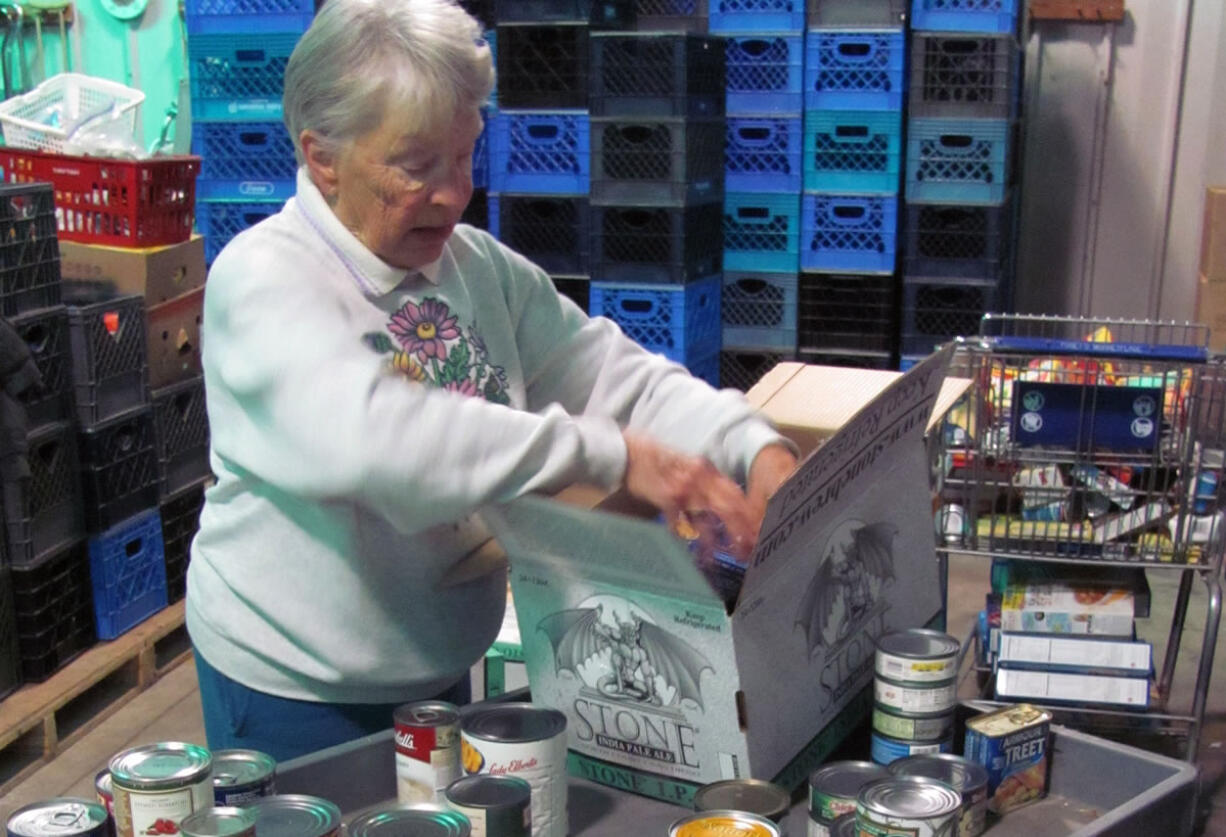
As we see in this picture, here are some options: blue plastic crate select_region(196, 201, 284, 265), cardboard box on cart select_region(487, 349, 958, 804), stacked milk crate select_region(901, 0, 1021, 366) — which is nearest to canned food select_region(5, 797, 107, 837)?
cardboard box on cart select_region(487, 349, 958, 804)

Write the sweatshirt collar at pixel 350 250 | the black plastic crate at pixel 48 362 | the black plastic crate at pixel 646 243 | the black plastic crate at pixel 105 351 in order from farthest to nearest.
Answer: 1. the black plastic crate at pixel 646 243
2. the black plastic crate at pixel 105 351
3. the black plastic crate at pixel 48 362
4. the sweatshirt collar at pixel 350 250

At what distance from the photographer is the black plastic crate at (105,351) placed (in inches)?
132

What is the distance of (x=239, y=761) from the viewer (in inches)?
45.3

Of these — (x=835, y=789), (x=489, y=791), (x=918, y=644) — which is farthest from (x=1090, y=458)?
(x=489, y=791)

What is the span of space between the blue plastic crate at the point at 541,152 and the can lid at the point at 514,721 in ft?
11.0

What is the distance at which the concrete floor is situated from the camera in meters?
2.96

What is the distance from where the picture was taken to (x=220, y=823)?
951 millimetres

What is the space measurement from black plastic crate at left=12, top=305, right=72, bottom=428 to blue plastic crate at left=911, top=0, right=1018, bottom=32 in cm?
282

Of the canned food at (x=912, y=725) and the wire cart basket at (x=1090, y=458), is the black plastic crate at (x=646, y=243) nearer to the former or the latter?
the wire cart basket at (x=1090, y=458)

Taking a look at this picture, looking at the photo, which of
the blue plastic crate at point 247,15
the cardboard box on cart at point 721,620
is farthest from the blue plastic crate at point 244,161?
the cardboard box on cart at point 721,620

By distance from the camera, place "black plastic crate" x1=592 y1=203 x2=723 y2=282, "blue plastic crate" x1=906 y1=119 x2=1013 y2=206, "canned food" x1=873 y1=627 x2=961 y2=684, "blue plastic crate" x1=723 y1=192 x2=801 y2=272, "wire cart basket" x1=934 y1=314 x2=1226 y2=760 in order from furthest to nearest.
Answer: "blue plastic crate" x1=723 y1=192 x2=801 y2=272 → "blue plastic crate" x1=906 y1=119 x2=1013 y2=206 → "black plastic crate" x1=592 y1=203 x2=723 y2=282 → "wire cart basket" x1=934 y1=314 x2=1226 y2=760 → "canned food" x1=873 y1=627 x2=961 y2=684

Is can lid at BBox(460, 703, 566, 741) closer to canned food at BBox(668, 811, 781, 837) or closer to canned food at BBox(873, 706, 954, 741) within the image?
canned food at BBox(668, 811, 781, 837)

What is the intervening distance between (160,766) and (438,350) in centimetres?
54

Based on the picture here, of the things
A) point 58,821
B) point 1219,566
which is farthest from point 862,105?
point 58,821
